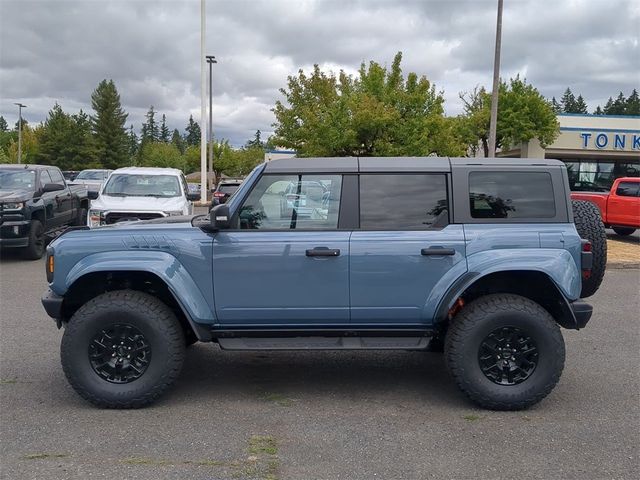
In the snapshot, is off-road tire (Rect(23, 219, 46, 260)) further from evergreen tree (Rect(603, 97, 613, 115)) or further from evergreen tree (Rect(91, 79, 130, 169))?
evergreen tree (Rect(603, 97, 613, 115))

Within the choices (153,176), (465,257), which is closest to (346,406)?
(465,257)

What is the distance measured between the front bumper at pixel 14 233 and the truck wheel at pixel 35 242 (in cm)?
16

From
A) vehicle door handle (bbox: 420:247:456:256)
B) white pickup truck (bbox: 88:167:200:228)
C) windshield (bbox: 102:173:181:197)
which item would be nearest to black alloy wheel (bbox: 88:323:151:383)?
vehicle door handle (bbox: 420:247:456:256)

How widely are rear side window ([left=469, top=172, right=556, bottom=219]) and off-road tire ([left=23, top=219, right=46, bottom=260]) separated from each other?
970cm

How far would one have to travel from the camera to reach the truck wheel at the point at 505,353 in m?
4.56

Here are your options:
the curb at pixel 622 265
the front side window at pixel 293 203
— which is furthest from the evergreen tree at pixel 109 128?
the front side window at pixel 293 203

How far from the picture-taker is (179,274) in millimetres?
4574

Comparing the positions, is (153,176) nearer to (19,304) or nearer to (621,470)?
(19,304)

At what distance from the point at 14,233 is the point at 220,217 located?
850 cm

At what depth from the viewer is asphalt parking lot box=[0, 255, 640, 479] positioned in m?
3.72

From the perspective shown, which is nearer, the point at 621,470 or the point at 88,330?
the point at 621,470

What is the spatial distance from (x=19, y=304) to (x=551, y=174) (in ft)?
22.4

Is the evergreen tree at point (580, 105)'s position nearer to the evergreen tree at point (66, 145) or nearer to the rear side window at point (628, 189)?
the evergreen tree at point (66, 145)

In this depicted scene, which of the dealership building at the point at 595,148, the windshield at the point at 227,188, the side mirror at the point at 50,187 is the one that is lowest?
the side mirror at the point at 50,187
